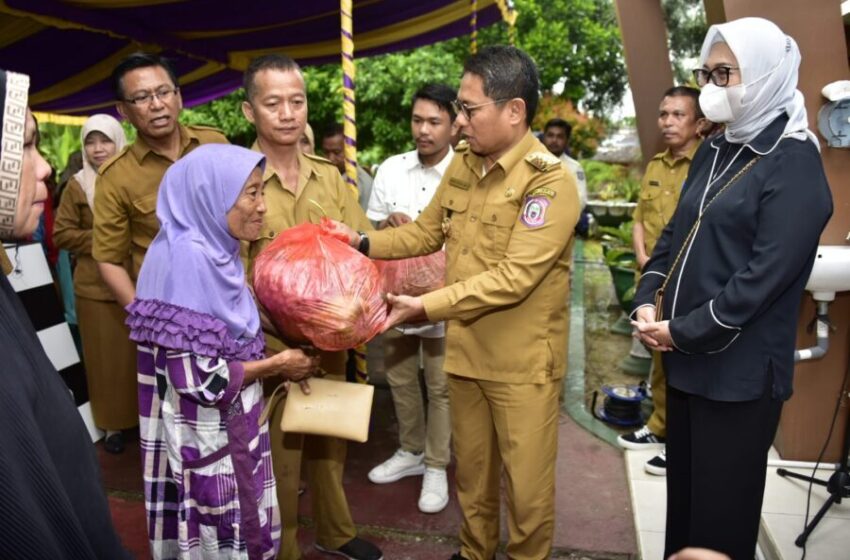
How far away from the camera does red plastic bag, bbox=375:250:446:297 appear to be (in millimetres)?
2938

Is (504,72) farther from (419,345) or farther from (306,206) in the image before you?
(419,345)

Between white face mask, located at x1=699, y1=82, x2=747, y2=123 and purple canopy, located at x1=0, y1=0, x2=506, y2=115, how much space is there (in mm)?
3999

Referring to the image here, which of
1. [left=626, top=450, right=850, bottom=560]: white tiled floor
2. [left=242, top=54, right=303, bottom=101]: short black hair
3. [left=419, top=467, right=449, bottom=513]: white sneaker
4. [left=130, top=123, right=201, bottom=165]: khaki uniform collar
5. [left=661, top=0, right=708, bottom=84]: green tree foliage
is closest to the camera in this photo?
[left=242, top=54, right=303, bottom=101]: short black hair

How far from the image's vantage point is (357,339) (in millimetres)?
2061

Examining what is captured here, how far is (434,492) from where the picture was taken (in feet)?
11.0

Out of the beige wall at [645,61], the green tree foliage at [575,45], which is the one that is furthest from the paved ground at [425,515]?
the green tree foliage at [575,45]

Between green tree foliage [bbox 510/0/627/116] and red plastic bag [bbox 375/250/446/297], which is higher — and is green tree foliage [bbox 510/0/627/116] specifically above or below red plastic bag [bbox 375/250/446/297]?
above

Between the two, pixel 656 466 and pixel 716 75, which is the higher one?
pixel 716 75

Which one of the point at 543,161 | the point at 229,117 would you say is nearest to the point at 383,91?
the point at 229,117

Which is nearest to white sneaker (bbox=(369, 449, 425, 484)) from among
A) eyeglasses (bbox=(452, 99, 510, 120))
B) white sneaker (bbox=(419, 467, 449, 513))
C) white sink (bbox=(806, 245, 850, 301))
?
white sneaker (bbox=(419, 467, 449, 513))

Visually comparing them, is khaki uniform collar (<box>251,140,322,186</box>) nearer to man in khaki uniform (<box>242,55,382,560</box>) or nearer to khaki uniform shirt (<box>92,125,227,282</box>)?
man in khaki uniform (<box>242,55,382,560</box>)

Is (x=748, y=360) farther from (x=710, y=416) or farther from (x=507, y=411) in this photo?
(x=507, y=411)

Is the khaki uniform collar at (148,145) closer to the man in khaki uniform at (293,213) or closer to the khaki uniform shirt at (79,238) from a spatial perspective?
the man in khaki uniform at (293,213)

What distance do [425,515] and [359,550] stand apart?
0.56m
